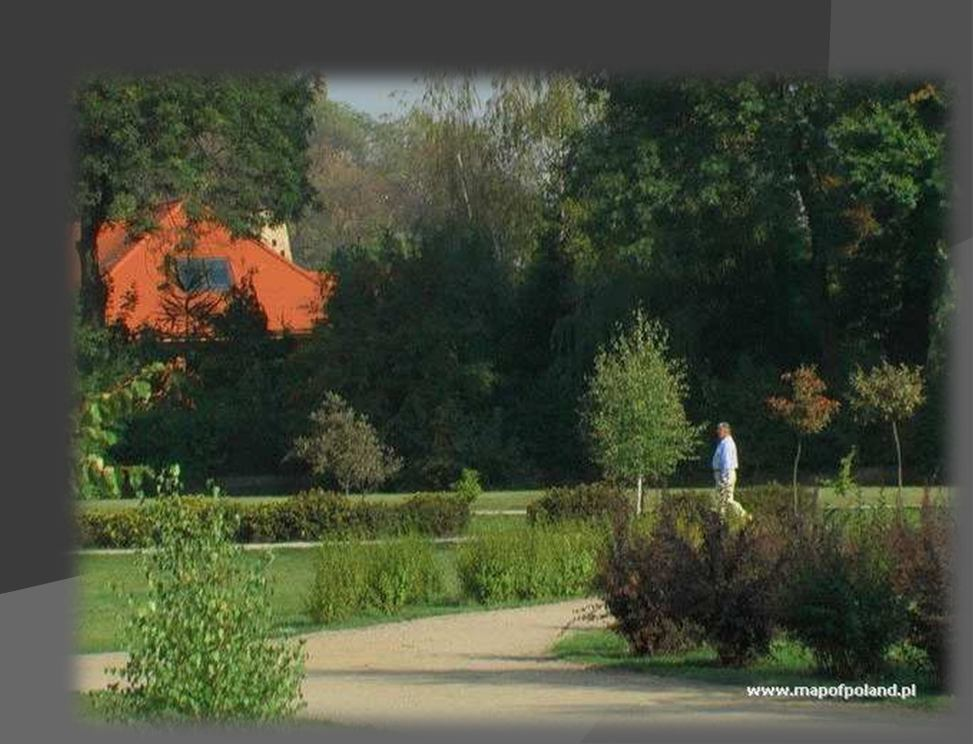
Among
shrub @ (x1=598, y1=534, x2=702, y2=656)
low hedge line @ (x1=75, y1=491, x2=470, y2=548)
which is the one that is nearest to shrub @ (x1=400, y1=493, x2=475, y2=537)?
low hedge line @ (x1=75, y1=491, x2=470, y2=548)

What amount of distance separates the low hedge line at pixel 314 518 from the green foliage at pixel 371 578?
27.1 ft

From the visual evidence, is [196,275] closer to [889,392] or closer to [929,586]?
[889,392]

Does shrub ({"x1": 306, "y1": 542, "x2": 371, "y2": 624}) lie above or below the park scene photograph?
below

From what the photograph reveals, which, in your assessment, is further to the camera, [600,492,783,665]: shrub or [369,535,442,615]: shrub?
[369,535,442,615]: shrub

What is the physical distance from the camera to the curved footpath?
361 inches

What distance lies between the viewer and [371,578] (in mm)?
15914

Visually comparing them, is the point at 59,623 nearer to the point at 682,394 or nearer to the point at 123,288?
the point at 682,394

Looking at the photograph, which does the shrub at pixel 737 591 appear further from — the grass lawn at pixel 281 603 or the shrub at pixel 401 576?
the shrub at pixel 401 576

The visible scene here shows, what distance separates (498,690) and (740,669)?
1827 mm

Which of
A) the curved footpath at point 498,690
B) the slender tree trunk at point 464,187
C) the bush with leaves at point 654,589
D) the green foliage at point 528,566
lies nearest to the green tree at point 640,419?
the slender tree trunk at point 464,187

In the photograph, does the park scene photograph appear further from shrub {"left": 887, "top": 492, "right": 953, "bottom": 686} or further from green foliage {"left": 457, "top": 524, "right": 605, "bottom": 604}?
shrub {"left": 887, "top": 492, "right": 953, "bottom": 686}

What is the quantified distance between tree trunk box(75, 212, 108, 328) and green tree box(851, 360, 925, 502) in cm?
1667

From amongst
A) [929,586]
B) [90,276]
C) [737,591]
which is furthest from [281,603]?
[90,276]

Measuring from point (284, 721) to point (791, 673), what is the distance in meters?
3.68
